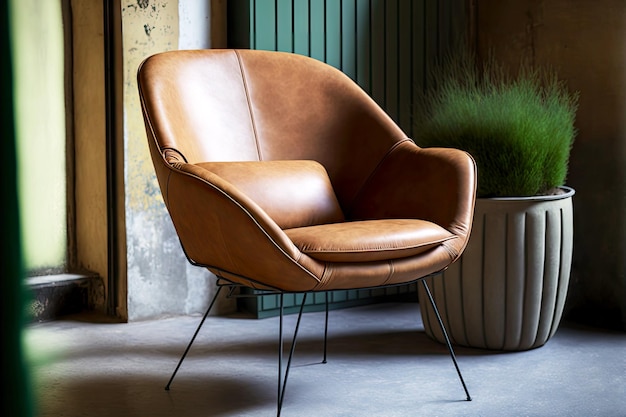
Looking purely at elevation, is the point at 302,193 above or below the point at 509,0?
below

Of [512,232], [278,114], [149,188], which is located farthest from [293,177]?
[149,188]

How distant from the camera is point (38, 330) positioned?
2.82 m

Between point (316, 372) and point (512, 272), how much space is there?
0.72 metres

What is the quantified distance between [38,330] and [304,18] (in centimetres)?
166

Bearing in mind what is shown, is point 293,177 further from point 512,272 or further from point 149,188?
point 149,188

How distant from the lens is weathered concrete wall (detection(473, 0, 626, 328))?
9.10ft

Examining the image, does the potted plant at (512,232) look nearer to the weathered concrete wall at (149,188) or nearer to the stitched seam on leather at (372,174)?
the stitched seam on leather at (372,174)

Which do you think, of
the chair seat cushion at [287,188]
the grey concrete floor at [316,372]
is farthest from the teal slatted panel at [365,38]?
the chair seat cushion at [287,188]

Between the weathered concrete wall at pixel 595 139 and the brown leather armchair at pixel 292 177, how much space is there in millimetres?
975

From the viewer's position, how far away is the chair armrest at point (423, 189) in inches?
78.2

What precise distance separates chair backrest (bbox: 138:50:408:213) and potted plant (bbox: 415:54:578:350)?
14.7 inches

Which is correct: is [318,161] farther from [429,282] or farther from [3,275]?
[3,275]

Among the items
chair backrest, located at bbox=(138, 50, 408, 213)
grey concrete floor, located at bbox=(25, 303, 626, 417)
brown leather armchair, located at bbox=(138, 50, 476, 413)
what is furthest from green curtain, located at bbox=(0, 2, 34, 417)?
chair backrest, located at bbox=(138, 50, 408, 213)

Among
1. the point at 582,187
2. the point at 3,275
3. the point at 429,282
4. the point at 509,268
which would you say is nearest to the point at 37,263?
the point at 429,282
